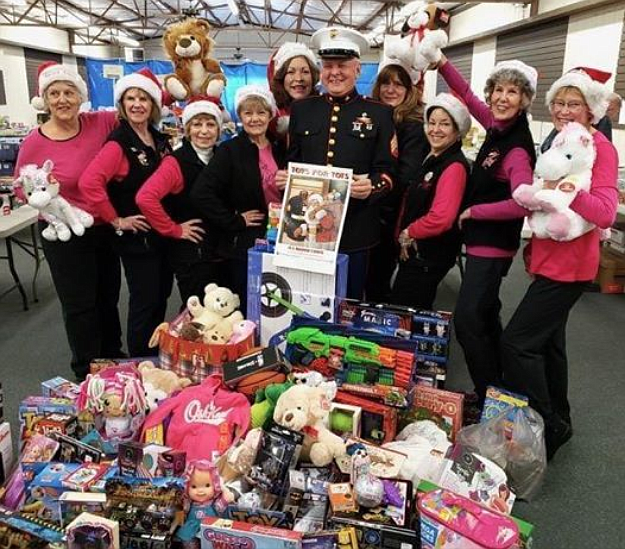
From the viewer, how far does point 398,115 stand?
2662 mm

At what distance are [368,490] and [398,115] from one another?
1780 mm

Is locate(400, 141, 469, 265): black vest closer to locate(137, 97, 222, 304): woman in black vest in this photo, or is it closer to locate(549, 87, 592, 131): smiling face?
locate(549, 87, 592, 131): smiling face

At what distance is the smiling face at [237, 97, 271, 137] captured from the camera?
7.92ft

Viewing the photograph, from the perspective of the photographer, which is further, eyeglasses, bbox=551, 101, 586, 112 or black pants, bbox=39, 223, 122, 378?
black pants, bbox=39, 223, 122, 378

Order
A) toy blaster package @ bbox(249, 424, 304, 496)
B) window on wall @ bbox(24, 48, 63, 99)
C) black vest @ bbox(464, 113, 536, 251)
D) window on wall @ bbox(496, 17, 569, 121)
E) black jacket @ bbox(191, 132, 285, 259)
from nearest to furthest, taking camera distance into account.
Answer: toy blaster package @ bbox(249, 424, 304, 496) → black vest @ bbox(464, 113, 536, 251) → black jacket @ bbox(191, 132, 285, 259) → window on wall @ bbox(496, 17, 569, 121) → window on wall @ bbox(24, 48, 63, 99)

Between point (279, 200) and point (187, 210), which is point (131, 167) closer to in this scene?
point (187, 210)

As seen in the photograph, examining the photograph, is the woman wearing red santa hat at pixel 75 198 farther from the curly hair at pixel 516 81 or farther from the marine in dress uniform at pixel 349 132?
the curly hair at pixel 516 81

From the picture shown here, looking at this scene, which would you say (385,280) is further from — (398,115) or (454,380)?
(398,115)

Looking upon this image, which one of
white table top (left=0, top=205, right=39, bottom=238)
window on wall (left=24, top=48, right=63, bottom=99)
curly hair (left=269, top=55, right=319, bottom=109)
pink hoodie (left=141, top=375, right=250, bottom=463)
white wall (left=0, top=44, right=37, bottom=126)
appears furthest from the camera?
window on wall (left=24, top=48, right=63, bottom=99)

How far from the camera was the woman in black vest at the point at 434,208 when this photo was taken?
2.34 metres

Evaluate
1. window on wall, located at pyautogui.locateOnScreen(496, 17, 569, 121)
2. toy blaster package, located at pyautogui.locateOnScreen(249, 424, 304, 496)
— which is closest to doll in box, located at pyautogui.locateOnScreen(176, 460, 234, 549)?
toy blaster package, located at pyautogui.locateOnScreen(249, 424, 304, 496)

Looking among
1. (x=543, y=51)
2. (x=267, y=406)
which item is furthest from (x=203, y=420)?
(x=543, y=51)

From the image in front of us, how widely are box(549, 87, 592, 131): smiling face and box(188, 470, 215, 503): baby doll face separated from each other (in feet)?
5.58

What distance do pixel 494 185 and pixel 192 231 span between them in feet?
4.39
